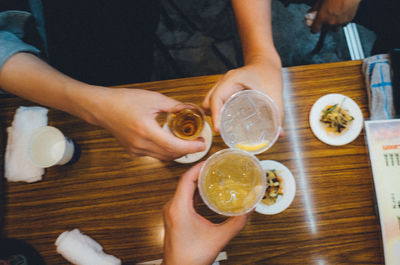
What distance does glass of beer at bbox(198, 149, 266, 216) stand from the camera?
4.29 feet

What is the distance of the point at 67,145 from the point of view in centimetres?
147

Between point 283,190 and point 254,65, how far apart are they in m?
0.87

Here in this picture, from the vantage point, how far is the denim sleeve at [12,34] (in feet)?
4.81

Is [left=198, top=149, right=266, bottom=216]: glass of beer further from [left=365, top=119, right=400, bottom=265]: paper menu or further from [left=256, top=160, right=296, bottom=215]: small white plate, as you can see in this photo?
[left=365, top=119, right=400, bottom=265]: paper menu

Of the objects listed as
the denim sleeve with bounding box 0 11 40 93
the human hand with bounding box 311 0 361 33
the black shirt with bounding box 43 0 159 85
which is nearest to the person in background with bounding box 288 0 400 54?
the human hand with bounding box 311 0 361 33

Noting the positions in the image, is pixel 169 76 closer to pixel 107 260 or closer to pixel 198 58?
pixel 198 58

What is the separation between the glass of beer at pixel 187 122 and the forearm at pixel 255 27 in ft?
1.93

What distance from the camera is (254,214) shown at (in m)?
1.49

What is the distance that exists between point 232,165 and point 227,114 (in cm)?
34

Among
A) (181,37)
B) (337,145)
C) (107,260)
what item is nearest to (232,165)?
(337,145)

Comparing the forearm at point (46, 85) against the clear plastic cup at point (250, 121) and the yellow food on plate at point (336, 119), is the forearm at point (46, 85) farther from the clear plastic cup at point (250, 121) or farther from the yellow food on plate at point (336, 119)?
the yellow food on plate at point (336, 119)

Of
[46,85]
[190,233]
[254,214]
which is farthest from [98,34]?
[254,214]

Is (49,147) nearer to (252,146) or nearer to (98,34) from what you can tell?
(98,34)

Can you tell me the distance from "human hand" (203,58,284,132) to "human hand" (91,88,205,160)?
23cm
